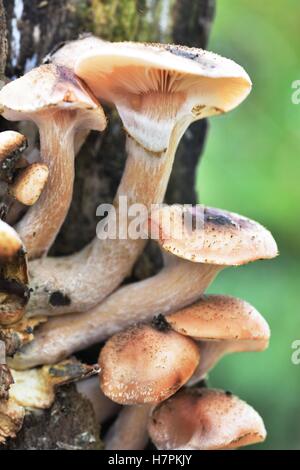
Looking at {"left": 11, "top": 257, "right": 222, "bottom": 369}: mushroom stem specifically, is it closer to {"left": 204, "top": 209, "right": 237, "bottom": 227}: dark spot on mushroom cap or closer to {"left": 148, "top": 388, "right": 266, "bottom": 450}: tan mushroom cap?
{"left": 204, "top": 209, "right": 237, "bottom": 227}: dark spot on mushroom cap

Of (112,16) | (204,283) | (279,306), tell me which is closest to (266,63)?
(279,306)

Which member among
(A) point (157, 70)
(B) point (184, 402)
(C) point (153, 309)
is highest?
(A) point (157, 70)

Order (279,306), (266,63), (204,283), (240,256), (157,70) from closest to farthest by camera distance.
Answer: (157,70) < (240,256) < (204,283) < (279,306) < (266,63)

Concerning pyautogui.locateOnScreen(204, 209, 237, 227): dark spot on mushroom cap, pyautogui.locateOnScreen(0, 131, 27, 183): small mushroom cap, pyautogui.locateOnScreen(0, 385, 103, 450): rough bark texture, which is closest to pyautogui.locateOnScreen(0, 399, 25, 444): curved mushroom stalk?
pyautogui.locateOnScreen(0, 385, 103, 450): rough bark texture

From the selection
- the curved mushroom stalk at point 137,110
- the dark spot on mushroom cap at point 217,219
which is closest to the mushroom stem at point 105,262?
the curved mushroom stalk at point 137,110

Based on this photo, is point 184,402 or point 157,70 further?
point 184,402

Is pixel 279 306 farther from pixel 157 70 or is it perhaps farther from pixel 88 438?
pixel 157 70

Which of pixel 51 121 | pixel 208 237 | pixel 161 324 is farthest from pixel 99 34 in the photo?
pixel 161 324

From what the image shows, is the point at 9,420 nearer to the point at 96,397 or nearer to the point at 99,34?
the point at 96,397
